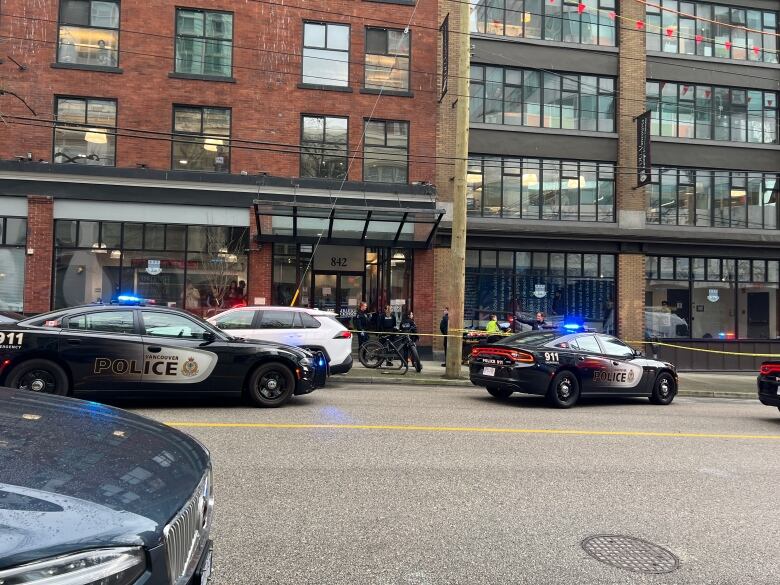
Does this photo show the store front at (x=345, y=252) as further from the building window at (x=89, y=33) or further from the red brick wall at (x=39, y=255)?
the building window at (x=89, y=33)

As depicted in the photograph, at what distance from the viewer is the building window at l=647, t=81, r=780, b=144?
2105 cm

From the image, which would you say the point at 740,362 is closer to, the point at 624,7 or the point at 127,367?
the point at 624,7

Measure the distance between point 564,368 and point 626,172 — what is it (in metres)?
12.4

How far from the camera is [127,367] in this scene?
27.5 ft

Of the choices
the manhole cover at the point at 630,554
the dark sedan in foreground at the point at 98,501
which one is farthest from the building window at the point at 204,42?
the manhole cover at the point at 630,554

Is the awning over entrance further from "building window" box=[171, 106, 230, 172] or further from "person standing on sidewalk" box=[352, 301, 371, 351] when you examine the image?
"building window" box=[171, 106, 230, 172]

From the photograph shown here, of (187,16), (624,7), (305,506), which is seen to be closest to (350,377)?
(305,506)

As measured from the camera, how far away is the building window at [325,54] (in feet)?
63.4

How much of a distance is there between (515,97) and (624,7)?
17.1ft

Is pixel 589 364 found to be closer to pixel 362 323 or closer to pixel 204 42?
pixel 362 323

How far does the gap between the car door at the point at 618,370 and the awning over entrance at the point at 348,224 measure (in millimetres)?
7623

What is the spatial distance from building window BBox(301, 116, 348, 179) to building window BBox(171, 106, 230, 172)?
253 cm

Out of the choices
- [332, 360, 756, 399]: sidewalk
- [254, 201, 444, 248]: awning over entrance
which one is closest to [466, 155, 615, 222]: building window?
[254, 201, 444, 248]: awning over entrance

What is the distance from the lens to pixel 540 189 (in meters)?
20.2
